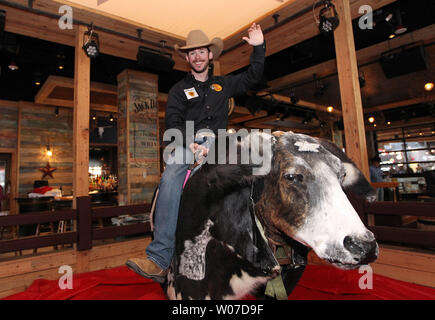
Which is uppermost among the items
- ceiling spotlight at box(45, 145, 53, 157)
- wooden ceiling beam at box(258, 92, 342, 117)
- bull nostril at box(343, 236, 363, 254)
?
wooden ceiling beam at box(258, 92, 342, 117)

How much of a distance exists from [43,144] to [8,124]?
4.01 ft

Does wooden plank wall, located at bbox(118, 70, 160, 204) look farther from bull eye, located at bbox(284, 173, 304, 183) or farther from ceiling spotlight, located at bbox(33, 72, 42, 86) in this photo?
bull eye, located at bbox(284, 173, 304, 183)

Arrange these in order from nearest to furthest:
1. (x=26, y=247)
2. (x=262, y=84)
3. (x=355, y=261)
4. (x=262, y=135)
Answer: (x=355, y=261)
(x=262, y=135)
(x=26, y=247)
(x=262, y=84)

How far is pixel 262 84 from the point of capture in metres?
7.53

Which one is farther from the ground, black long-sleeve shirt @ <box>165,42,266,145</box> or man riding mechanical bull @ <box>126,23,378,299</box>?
black long-sleeve shirt @ <box>165,42,266,145</box>

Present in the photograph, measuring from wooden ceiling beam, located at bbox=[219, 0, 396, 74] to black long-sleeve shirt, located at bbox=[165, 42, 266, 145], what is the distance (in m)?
2.72

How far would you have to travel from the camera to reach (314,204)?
958 mm

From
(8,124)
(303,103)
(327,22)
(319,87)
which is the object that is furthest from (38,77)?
(303,103)

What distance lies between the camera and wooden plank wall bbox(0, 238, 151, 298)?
9.83 ft

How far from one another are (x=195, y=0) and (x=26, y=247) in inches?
151

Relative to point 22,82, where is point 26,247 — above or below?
below

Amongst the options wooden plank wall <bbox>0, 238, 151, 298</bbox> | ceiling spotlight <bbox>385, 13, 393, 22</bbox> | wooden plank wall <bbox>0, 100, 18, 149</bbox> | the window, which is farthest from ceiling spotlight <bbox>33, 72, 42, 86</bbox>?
the window

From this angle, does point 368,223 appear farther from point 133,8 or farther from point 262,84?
point 262,84
